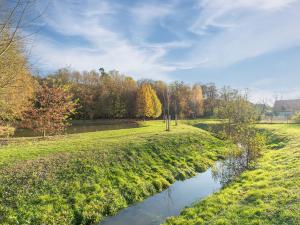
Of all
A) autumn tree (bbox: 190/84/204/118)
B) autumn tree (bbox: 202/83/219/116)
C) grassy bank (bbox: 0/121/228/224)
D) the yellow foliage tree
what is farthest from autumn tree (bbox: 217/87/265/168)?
autumn tree (bbox: 202/83/219/116)

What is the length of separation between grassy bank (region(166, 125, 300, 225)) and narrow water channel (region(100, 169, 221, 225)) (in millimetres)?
1087

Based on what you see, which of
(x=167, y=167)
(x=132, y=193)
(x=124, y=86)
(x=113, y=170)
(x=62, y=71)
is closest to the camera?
(x=132, y=193)

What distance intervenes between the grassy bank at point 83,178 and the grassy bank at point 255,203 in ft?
12.1

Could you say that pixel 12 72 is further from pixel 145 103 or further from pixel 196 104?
pixel 196 104

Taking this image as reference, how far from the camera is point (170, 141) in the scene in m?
24.0

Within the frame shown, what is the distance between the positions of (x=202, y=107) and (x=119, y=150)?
232ft

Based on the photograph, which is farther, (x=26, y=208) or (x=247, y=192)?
(x=247, y=192)

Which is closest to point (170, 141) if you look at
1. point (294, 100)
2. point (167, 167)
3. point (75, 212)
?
point (167, 167)

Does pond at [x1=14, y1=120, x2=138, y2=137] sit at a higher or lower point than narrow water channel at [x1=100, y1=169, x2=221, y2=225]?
higher

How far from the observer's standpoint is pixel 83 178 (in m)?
13.4

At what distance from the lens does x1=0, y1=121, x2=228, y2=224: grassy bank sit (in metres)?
10.6

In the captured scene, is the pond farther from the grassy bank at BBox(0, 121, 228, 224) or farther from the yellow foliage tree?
the grassy bank at BBox(0, 121, 228, 224)

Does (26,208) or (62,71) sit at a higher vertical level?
(62,71)

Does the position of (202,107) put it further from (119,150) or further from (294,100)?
(119,150)
